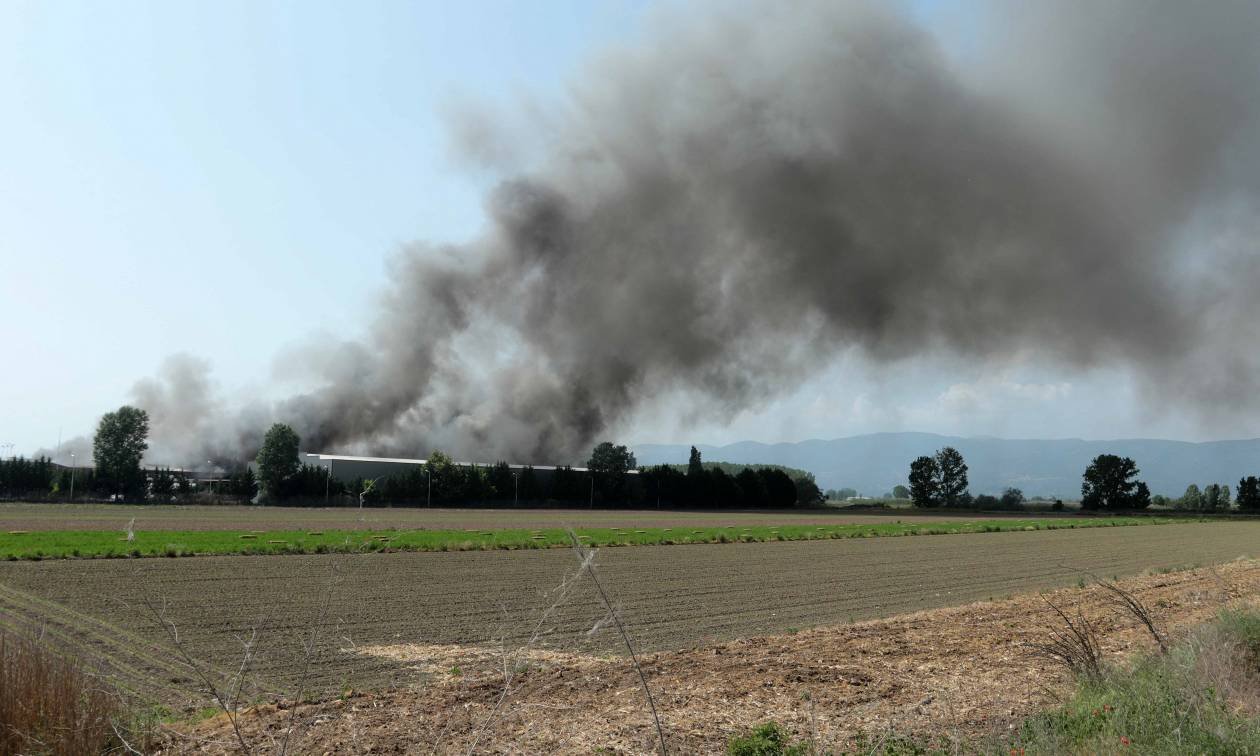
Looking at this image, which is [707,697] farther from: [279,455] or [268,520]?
[279,455]

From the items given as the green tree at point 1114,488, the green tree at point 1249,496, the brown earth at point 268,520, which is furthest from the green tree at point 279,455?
the green tree at point 1249,496

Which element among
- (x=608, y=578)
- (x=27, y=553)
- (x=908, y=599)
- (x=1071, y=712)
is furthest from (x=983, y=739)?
(x=27, y=553)

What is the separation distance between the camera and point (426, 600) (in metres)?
23.1

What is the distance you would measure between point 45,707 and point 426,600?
52.7ft

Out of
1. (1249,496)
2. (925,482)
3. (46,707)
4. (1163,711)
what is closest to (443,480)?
(925,482)

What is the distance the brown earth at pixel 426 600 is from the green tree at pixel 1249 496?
121 m

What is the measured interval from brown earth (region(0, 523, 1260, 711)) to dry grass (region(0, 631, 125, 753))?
2.67ft

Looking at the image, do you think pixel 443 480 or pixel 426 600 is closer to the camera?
pixel 426 600

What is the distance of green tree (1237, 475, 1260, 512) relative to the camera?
139 m

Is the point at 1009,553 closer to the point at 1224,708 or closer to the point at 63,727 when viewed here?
the point at 1224,708

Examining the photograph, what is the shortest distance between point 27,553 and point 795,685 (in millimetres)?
31382

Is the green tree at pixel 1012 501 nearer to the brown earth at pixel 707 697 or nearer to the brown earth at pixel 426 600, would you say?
the brown earth at pixel 426 600

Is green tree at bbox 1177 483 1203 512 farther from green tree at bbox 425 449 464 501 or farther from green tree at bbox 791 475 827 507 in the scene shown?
green tree at bbox 425 449 464 501

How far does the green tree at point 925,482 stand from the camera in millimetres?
160000
